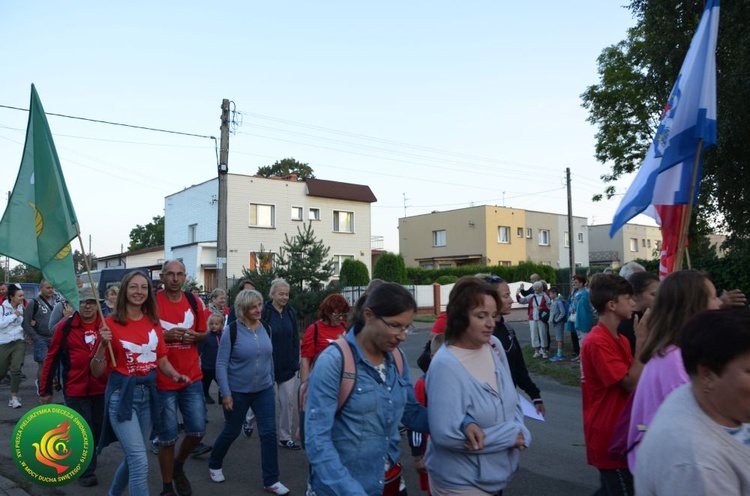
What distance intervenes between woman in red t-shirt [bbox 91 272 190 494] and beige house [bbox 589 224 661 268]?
199 feet

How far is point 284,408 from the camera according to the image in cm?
764

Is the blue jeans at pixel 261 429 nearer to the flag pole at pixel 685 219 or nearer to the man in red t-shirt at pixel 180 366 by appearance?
the man in red t-shirt at pixel 180 366

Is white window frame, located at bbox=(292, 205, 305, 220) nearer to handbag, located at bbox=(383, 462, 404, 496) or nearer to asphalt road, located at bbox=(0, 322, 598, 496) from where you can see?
asphalt road, located at bbox=(0, 322, 598, 496)

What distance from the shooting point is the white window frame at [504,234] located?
51.0 m

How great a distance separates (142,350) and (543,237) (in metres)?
51.7

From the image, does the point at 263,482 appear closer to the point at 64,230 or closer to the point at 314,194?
the point at 64,230

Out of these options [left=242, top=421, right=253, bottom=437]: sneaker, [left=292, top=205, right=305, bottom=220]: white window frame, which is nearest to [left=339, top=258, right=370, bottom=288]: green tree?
[left=292, top=205, right=305, bottom=220]: white window frame

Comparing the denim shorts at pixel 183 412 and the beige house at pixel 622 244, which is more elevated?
the beige house at pixel 622 244

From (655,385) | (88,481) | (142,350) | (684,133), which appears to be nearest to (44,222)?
(142,350)

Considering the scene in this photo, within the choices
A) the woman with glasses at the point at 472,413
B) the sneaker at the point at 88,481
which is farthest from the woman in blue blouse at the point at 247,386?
the woman with glasses at the point at 472,413

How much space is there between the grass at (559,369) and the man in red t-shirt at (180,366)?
26.2 feet

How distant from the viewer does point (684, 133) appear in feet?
22.1

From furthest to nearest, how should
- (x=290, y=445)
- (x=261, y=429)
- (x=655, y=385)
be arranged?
(x=290, y=445) → (x=261, y=429) → (x=655, y=385)

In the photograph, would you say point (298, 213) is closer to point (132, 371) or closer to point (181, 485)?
point (181, 485)
